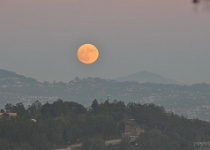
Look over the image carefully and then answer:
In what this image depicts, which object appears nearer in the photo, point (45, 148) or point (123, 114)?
point (45, 148)

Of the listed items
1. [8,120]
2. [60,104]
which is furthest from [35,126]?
[60,104]

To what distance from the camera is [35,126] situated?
15662cm

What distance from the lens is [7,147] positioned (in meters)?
144

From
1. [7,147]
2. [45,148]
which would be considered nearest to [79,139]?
[45,148]

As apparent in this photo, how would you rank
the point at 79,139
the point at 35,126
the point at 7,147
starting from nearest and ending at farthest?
the point at 7,147 < the point at 35,126 < the point at 79,139

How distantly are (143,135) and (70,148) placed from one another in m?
24.0

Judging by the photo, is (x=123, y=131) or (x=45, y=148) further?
(x=123, y=131)

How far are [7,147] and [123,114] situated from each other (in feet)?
194

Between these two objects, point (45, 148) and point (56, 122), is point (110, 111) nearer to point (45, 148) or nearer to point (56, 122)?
point (56, 122)

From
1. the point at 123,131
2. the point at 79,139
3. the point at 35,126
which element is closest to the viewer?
the point at 35,126

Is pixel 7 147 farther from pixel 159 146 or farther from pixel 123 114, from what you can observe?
pixel 123 114

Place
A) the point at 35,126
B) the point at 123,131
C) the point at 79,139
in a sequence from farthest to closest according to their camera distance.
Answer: the point at 123,131
the point at 79,139
the point at 35,126

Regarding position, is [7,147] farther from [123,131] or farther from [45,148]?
[123,131]

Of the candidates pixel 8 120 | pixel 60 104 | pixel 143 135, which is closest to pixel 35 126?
pixel 8 120
